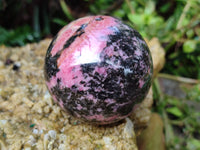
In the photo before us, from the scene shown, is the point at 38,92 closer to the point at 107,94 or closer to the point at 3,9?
the point at 107,94

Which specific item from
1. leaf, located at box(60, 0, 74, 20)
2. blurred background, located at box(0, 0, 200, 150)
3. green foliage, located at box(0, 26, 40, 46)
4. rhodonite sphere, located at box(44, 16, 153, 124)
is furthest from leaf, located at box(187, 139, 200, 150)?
green foliage, located at box(0, 26, 40, 46)

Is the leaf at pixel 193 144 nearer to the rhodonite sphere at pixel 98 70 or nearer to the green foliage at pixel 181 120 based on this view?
the green foliage at pixel 181 120

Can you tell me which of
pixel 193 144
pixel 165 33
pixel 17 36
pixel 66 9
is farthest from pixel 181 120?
pixel 17 36

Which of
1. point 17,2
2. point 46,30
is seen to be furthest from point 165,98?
point 17,2

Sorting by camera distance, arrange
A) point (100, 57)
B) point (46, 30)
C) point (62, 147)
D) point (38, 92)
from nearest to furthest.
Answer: point (100, 57) → point (62, 147) → point (38, 92) → point (46, 30)

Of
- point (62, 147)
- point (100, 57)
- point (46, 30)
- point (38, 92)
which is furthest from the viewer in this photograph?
point (46, 30)

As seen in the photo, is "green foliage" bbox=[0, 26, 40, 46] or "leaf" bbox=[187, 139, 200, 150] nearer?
"leaf" bbox=[187, 139, 200, 150]

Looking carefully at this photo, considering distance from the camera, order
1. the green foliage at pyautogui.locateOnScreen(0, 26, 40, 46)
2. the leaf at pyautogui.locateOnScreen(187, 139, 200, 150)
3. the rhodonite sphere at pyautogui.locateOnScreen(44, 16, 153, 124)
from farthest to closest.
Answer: the green foliage at pyautogui.locateOnScreen(0, 26, 40, 46) < the leaf at pyautogui.locateOnScreen(187, 139, 200, 150) < the rhodonite sphere at pyautogui.locateOnScreen(44, 16, 153, 124)

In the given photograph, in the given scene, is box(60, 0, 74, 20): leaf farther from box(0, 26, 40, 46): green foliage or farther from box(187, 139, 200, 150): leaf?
box(187, 139, 200, 150): leaf
